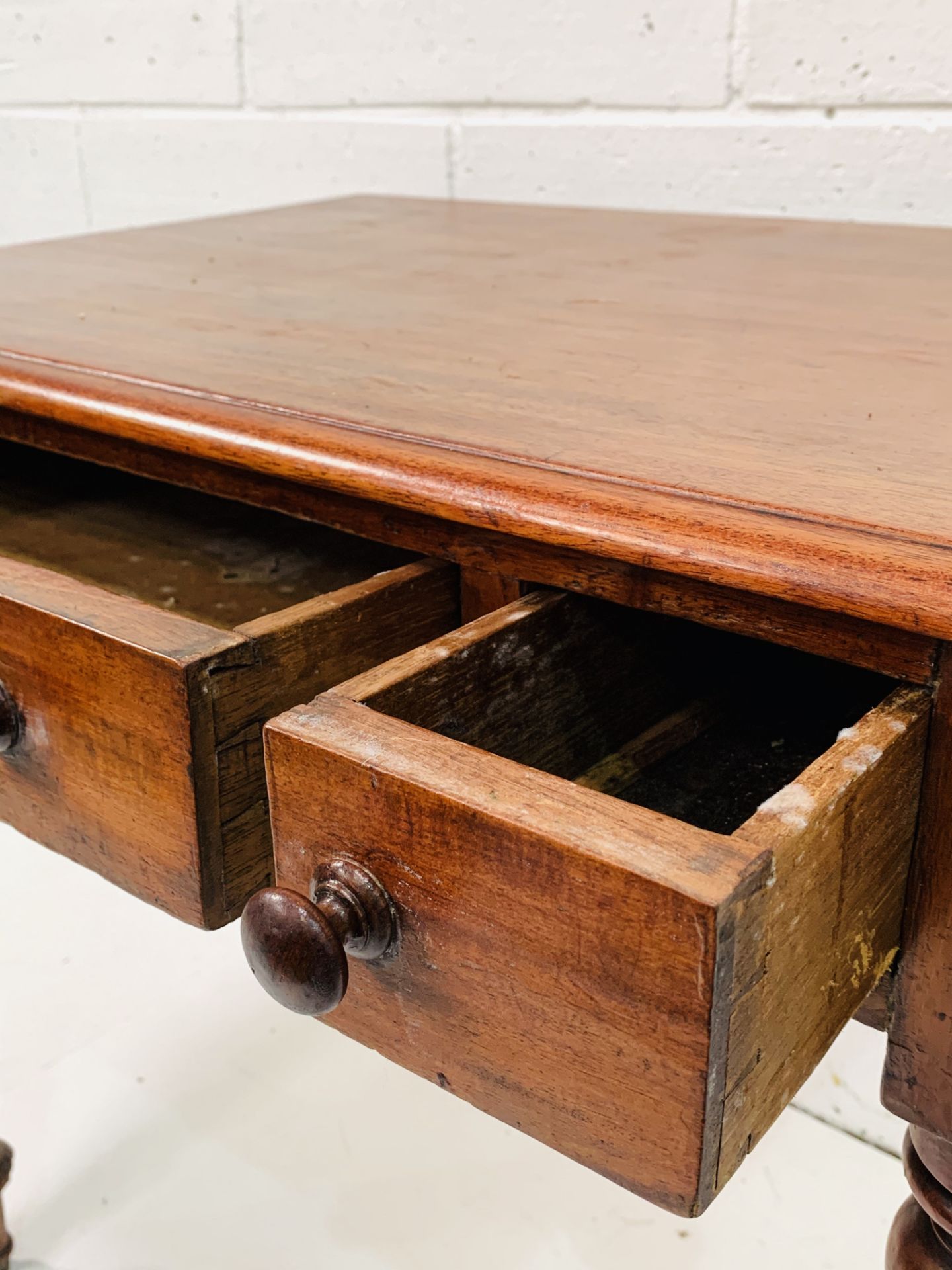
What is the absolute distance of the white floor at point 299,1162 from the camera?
927 millimetres

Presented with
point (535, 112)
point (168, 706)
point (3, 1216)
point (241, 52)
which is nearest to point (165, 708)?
point (168, 706)

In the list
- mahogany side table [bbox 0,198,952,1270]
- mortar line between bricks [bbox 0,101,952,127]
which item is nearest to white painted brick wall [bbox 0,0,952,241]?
mortar line between bricks [bbox 0,101,952,127]

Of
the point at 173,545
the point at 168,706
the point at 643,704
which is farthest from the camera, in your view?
the point at 173,545

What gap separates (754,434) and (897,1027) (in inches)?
8.6

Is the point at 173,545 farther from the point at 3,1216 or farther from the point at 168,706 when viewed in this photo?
the point at 3,1216

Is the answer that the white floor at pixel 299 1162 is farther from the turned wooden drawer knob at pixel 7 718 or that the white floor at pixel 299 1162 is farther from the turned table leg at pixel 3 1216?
the turned wooden drawer knob at pixel 7 718

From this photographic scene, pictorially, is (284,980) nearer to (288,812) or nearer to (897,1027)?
(288,812)

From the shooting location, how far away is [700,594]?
42 centimetres

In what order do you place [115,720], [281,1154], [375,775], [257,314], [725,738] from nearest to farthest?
[375,775], [115,720], [725,738], [257,314], [281,1154]

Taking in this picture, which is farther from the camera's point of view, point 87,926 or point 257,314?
point 87,926

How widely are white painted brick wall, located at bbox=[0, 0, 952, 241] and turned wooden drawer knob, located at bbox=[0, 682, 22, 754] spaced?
0.89 m

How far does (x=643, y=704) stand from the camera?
0.57 meters

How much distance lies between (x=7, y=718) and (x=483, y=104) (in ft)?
3.25

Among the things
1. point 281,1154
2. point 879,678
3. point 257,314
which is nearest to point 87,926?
point 281,1154
